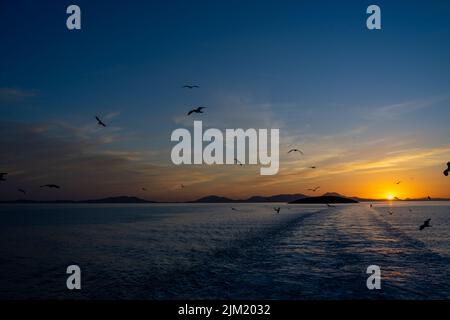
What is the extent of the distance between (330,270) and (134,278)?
1320 cm

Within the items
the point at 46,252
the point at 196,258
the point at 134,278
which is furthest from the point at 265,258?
the point at 46,252
